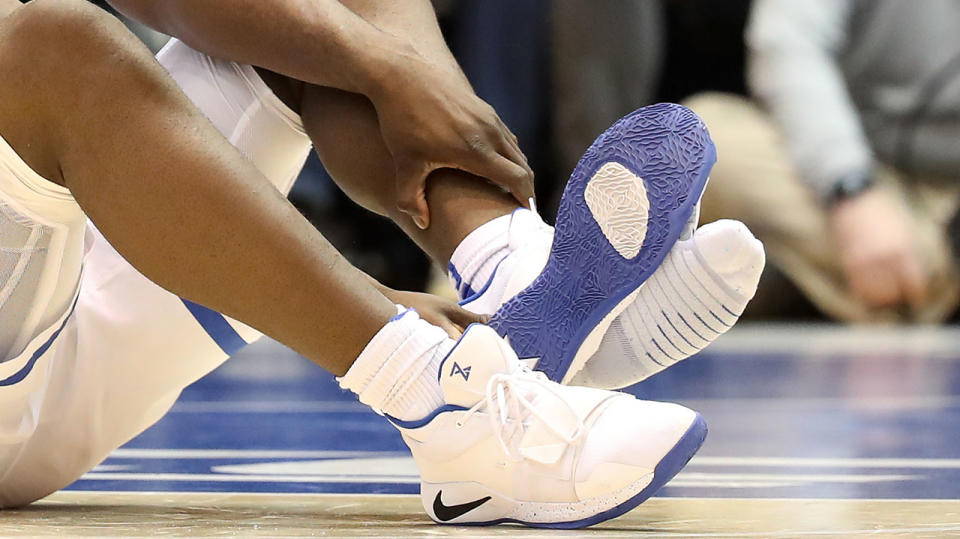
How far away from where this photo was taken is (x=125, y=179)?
84cm

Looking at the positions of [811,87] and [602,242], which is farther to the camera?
[811,87]

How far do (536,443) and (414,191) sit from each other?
0.73 ft

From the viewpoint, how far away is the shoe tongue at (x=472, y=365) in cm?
87

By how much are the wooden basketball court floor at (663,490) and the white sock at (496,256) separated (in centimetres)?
16

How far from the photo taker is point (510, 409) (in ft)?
2.88

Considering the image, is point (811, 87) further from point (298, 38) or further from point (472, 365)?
point (472, 365)

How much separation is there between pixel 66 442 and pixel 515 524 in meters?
0.35

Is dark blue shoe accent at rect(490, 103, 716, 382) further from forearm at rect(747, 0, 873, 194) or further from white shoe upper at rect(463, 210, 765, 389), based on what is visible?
forearm at rect(747, 0, 873, 194)

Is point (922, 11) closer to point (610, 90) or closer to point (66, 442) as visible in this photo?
point (610, 90)

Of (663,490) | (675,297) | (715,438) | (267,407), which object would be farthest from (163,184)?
(267,407)

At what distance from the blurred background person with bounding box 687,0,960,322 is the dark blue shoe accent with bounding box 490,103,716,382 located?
9.38 feet

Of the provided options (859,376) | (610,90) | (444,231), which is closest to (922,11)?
(610,90)

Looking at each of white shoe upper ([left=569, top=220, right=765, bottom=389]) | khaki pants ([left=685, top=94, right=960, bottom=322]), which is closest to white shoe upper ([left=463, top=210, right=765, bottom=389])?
white shoe upper ([left=569, top=220, right=765, bottom=389])

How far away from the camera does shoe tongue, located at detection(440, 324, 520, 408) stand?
871 mm
